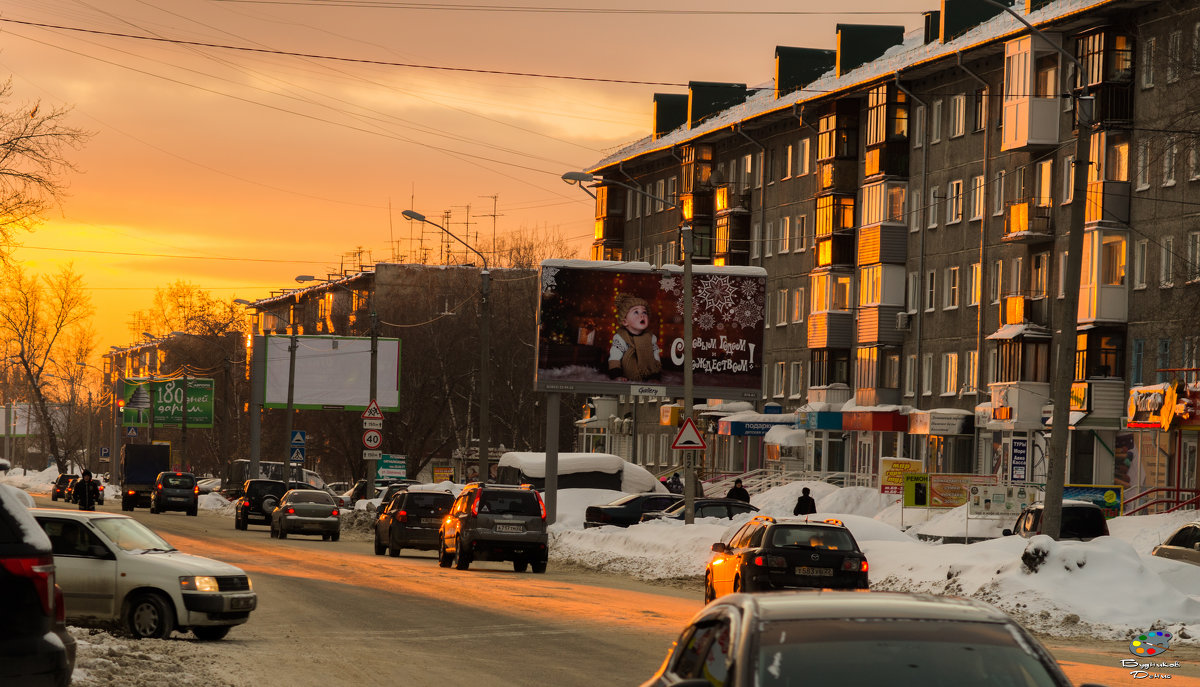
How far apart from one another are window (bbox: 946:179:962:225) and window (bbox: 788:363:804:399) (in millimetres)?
13296

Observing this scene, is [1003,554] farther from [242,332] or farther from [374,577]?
[242,332]

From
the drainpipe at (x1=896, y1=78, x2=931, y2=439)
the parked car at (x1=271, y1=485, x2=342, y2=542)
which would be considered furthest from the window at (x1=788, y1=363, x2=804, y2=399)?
the parked car at (x1=271, y1=485, x2=342, y2=542)

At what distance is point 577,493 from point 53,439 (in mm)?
73498

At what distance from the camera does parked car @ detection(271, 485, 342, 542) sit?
45625 mm

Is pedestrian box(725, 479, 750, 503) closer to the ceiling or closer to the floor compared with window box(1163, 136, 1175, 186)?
closer to the floor

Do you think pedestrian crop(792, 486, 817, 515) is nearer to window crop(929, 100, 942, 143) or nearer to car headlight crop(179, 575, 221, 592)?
car headlight crop(179, 575, 221, 592)

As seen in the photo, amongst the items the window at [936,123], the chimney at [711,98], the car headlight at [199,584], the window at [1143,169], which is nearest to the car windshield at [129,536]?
the car headlight at [199,584]

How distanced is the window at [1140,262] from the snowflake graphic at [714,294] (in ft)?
41.2

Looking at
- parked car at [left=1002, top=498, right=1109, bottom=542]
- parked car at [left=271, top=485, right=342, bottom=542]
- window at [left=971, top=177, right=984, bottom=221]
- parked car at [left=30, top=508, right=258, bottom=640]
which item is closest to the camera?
parked car at [left=30, top=508, right=258, bottom=640]

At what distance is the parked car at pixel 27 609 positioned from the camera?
29.7 feet

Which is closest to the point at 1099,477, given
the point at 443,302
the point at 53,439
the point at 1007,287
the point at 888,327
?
the point at 1007,287

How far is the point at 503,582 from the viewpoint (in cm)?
2805

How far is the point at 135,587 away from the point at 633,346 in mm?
29649

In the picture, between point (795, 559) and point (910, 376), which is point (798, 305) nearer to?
point (910, 376)
